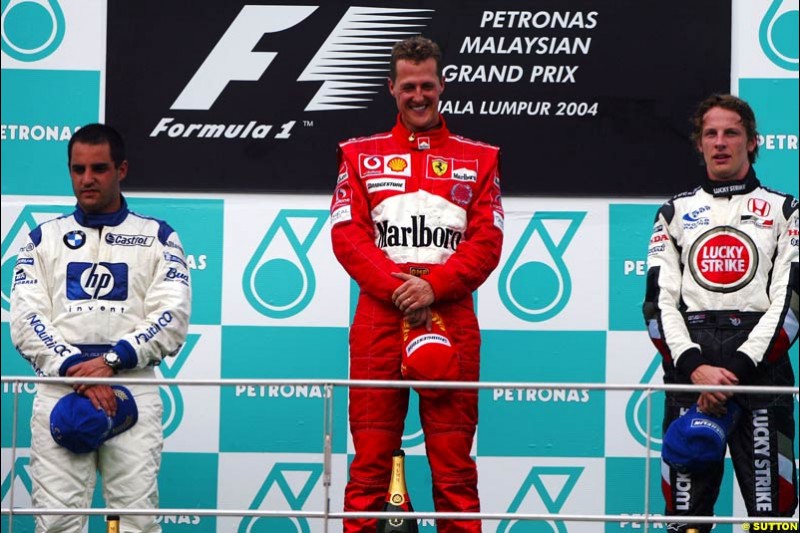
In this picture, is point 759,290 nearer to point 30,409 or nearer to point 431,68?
point 431,68

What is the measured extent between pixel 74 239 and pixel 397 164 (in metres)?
1.01

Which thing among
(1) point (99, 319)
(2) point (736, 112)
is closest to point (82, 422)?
(1) point (99, 319)

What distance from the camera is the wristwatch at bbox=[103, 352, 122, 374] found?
3963 mm

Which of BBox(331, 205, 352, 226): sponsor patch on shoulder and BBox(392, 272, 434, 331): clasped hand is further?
BBox(331, 205, 352, 226): sponsor patch on shoulder

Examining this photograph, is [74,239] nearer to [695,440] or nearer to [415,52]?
[415,52]

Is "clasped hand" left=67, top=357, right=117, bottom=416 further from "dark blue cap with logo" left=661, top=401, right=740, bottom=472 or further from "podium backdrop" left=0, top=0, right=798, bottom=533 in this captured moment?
"dark blue cap with logo" left=661, top=401, right=740, bottom=472

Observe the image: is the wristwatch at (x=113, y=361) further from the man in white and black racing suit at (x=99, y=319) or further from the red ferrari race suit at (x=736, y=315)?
the red ferrari race suit at (x=736, y=315)

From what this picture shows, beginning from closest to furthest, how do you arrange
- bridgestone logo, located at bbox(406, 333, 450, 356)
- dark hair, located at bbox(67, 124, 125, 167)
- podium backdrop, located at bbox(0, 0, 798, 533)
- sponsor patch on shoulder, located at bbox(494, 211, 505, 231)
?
bridgestone logo, located at bbox(406, 333, 450, 356) < sponsor patch on shoulder, located at bbox(494, 211, 505, 231) < dark hair, located at bbox(67, 124, 125, 167) < podium backdrop, located at bbox(0, 0, 798, 533)

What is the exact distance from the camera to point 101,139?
14.1ft

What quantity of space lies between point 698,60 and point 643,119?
0.94 ft

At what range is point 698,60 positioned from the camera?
4.90 meters

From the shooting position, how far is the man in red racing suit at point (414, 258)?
3.82 meters

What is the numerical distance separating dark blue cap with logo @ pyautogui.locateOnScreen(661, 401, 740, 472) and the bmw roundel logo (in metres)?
1.83

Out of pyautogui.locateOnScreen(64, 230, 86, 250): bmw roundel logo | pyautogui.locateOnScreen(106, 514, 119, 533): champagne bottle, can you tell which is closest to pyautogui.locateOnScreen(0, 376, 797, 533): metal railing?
pyautogui.locateOnScreen(106, 514, 119, 533): champagne bottle
